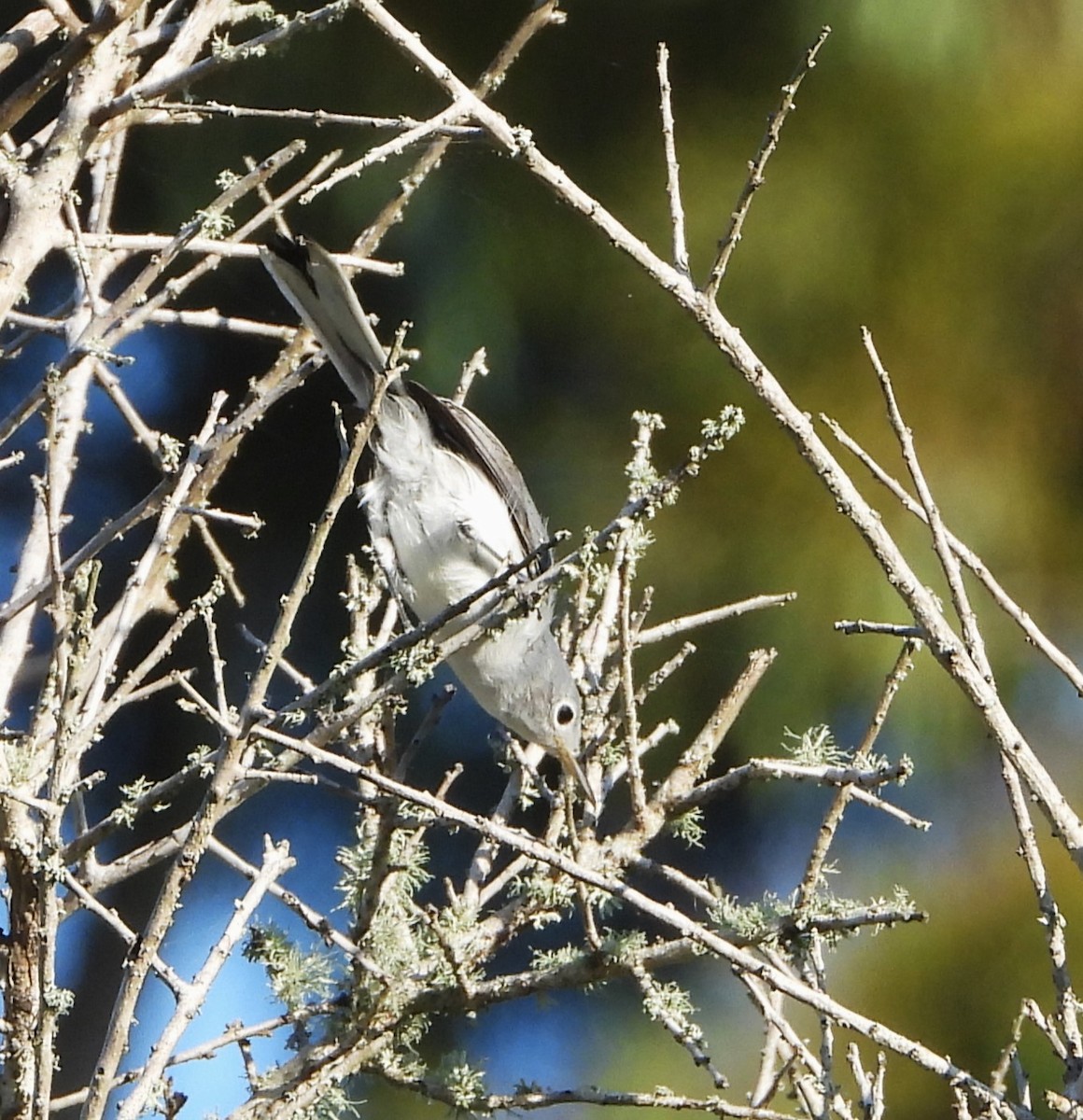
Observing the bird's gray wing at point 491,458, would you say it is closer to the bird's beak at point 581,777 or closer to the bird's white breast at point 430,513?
the bird's white breast at point 430,513

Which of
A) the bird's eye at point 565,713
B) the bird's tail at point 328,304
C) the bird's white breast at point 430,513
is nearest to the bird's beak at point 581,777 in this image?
the bird's eye at point 565,713

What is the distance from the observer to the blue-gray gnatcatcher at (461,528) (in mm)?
2221

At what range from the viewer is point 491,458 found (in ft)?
7.77

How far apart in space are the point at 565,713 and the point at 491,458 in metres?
0.46

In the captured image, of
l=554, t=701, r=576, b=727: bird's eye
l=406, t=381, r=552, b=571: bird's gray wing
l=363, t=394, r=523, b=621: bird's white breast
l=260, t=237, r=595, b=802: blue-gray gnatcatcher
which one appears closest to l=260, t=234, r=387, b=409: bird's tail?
l=260, t=237, r=595, b=802: blue-gray gnatcatcher

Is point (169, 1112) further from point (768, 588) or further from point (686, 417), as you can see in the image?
point (686, 417)

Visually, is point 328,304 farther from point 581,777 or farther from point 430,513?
point 581,777

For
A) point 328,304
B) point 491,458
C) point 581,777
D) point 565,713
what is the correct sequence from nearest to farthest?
point 581,777
point 328,304
point 565,713
point 491,458

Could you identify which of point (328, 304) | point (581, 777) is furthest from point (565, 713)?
point (328, 304)

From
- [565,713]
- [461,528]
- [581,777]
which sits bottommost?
[581,777]

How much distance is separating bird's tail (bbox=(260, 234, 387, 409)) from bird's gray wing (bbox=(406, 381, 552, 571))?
0.15 meters

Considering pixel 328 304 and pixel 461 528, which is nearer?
pixel 328 304

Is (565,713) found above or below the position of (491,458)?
below

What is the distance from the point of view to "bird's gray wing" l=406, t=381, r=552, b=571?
7.59 ft
